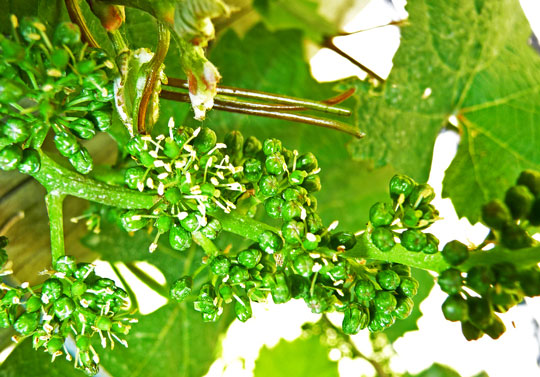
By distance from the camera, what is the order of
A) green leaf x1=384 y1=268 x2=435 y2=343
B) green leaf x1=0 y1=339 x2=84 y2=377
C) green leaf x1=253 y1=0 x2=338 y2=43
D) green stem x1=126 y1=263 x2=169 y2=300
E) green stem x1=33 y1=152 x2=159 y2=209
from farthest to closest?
green leaf x1=384 y1=268 x2=435 y2=343, green stem x1=126 y1=263 x2=169 y2=300, green leaf x1=0 y1=339 x2=84 y2=377, green stem x1=33 y1=152 x2=159 y2=209, green leaf x1=253 y1=0 x2=338 y2=43

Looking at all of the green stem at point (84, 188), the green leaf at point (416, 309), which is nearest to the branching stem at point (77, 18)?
the green stem at point (84, 188)

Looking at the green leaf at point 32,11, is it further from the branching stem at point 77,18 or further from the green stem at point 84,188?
the green stem at point 84,188

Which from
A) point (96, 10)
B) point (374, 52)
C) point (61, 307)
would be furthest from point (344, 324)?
point (374, 52)

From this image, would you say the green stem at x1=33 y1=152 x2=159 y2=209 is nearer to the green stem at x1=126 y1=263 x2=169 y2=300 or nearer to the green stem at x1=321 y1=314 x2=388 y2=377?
the green stem at x1=126 y1=263 x2=169 y2=300

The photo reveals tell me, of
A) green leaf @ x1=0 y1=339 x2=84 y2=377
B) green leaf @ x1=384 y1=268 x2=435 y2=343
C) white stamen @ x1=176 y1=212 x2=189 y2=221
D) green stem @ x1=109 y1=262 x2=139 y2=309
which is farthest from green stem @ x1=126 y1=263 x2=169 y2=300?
green leaf @ x1=384 y1=268 x2=435 y2=343

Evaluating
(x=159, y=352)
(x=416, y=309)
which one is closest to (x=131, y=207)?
(x=159, y=352)

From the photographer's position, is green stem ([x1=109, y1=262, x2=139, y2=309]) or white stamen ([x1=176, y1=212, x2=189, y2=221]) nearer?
white stamen ([x1=176, y1=212, x2=189, y2=221])

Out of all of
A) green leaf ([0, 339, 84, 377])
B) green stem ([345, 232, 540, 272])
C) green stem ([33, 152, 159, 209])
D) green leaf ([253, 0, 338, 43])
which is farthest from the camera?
green leaf ([0, 339, 84, 377])
